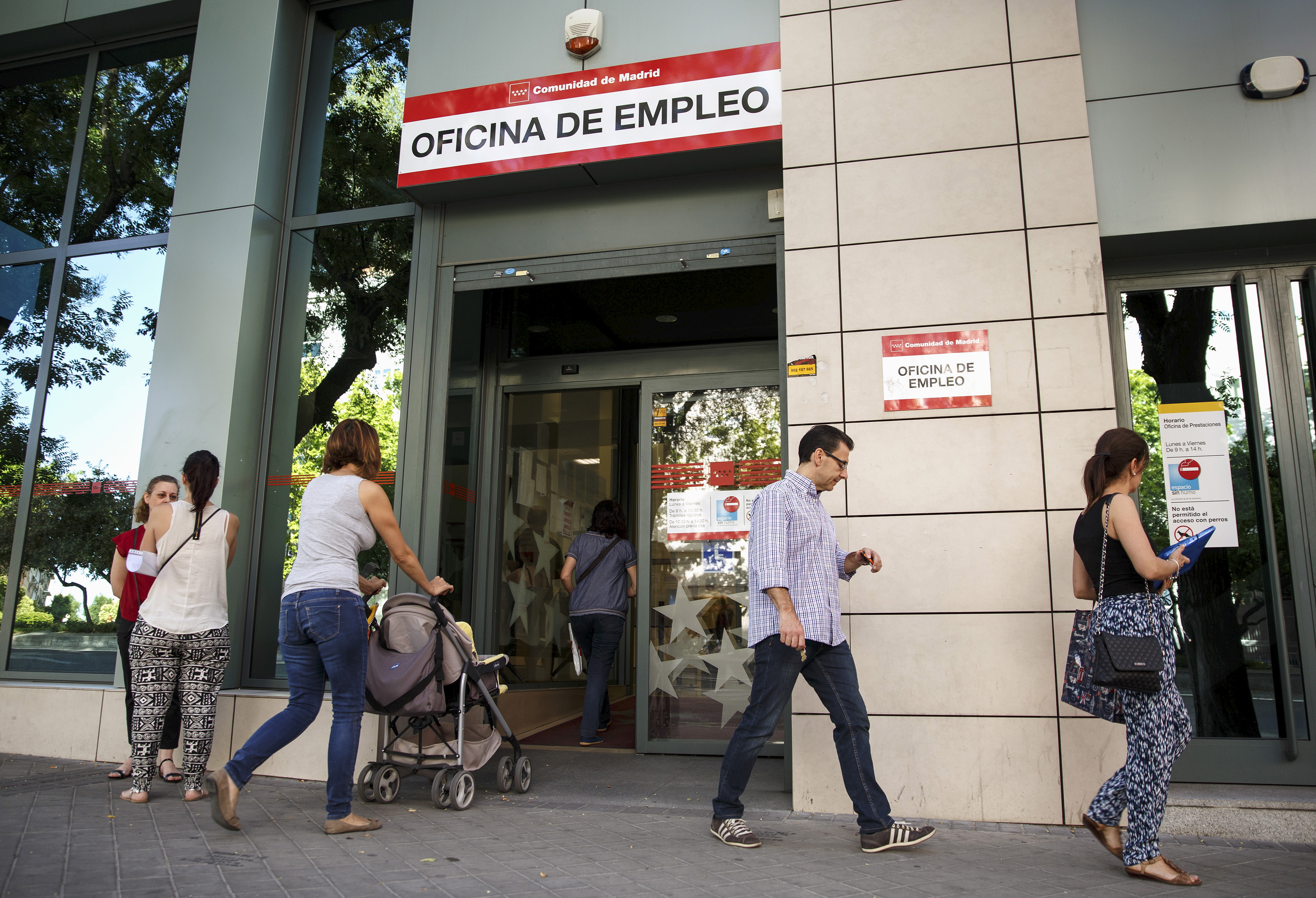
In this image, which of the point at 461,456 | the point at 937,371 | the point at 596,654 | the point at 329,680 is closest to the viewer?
the point at 329,680

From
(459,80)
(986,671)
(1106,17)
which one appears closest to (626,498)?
(459,80)

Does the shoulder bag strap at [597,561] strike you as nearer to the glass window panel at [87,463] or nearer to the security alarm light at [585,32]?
the glass window panel at [87,463]

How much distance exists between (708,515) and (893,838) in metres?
2.95

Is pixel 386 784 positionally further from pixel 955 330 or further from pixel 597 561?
pixel 955 330

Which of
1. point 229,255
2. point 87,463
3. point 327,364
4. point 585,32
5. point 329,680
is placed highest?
point 585,32

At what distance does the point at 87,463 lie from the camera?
6730 millimetres

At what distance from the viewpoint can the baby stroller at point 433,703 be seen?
426 cm

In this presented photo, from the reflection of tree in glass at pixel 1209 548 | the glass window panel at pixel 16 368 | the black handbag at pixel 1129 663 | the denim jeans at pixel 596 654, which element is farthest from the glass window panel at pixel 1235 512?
the glass window panel at pixel 16 368

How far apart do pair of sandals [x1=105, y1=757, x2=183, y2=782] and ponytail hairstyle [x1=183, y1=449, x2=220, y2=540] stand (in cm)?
138

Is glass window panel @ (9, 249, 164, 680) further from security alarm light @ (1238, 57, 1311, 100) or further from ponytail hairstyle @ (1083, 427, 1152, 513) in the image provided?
security alarm light @ (1238, 57, 1311, 100)

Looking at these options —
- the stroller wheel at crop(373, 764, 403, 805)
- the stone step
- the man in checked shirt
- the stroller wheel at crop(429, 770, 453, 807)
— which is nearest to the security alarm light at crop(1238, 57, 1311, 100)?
the man in checked shirt

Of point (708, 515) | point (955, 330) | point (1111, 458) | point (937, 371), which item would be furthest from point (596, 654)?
point (1111, 458)

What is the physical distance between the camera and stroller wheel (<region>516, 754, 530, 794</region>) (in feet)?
16.0

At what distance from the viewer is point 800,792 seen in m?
4.52
